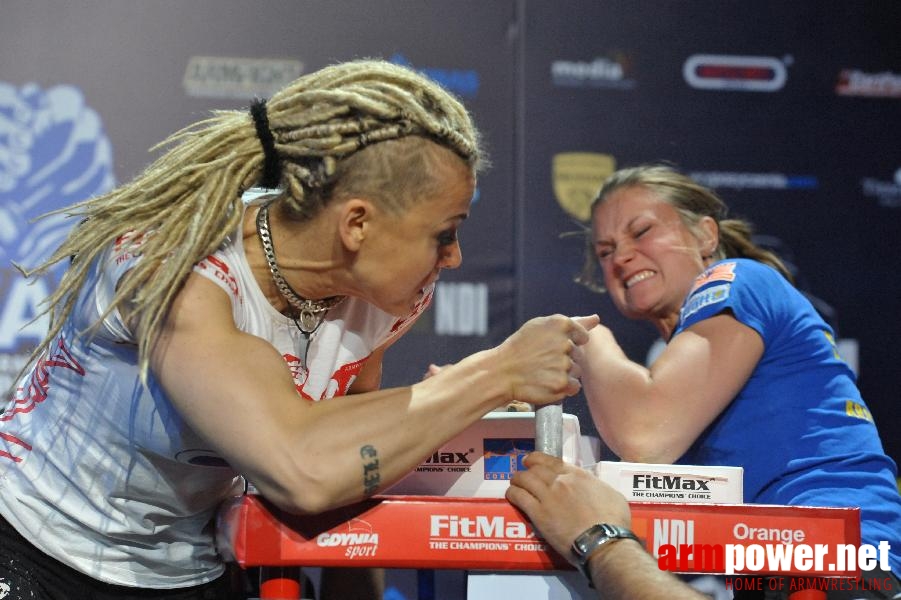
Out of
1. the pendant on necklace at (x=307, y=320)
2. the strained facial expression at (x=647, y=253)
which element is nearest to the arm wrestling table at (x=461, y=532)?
the pendant on necklace at (x=307, y=320)

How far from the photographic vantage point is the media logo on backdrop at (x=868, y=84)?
3299 millimetres

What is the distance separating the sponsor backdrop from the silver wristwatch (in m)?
1.69

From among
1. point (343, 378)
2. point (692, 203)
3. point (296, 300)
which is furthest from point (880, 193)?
point (296, 300)

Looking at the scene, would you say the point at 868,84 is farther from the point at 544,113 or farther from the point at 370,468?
the point at 370,468

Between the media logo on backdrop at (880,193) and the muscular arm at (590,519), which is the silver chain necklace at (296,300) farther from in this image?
the media logo on backdrop at (880,193)

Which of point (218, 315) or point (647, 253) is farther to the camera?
point (647, 253)

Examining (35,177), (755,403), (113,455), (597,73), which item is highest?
(597,73)

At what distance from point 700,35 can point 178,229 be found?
2.40m

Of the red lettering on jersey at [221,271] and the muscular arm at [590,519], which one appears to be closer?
the muscular arm at [590,519]

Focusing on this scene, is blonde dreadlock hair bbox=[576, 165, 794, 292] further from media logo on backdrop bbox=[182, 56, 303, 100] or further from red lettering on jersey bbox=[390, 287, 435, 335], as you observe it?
media logo on backdrop bbox=[182, 56, 303, 100]

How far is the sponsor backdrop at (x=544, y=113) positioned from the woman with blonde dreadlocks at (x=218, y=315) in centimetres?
147

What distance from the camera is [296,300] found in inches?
55.8

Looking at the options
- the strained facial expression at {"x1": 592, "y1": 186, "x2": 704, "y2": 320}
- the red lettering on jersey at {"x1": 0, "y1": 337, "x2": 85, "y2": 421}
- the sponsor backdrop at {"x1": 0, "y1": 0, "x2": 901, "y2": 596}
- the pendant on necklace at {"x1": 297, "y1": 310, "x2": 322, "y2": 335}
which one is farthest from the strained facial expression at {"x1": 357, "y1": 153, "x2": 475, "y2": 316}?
the sponsor backdrop at {"x1": 0, "y1": 0, "x2": 901, "y2": 596}

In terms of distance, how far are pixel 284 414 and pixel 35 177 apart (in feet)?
7.02
